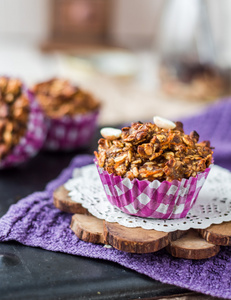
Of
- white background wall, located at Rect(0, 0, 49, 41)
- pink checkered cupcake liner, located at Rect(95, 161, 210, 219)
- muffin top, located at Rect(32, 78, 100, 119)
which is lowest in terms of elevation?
pink checkered cupcake liner, located at Rect(95, 161, 210, 219)

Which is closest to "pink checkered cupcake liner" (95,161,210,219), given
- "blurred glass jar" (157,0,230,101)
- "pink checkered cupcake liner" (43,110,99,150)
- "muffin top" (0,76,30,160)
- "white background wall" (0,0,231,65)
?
"muffin top" (0,76,30,160)

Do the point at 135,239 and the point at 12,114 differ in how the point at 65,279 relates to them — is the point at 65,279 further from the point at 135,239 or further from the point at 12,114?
the point at 12,114

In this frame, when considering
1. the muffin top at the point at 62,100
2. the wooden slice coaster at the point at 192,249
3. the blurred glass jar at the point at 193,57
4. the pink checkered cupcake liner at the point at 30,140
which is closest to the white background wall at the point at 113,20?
the blurred glass jar at the point at 193,57

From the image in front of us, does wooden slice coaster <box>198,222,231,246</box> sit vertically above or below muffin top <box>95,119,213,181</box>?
below

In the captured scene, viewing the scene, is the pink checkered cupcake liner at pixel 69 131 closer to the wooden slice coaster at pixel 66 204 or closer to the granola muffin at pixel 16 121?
the granola muffin at pixel 16 121

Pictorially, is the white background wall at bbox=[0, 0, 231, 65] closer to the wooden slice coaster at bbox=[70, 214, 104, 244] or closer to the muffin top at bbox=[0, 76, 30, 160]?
the muffin top at bbox=[0, 76, 30, 160]
